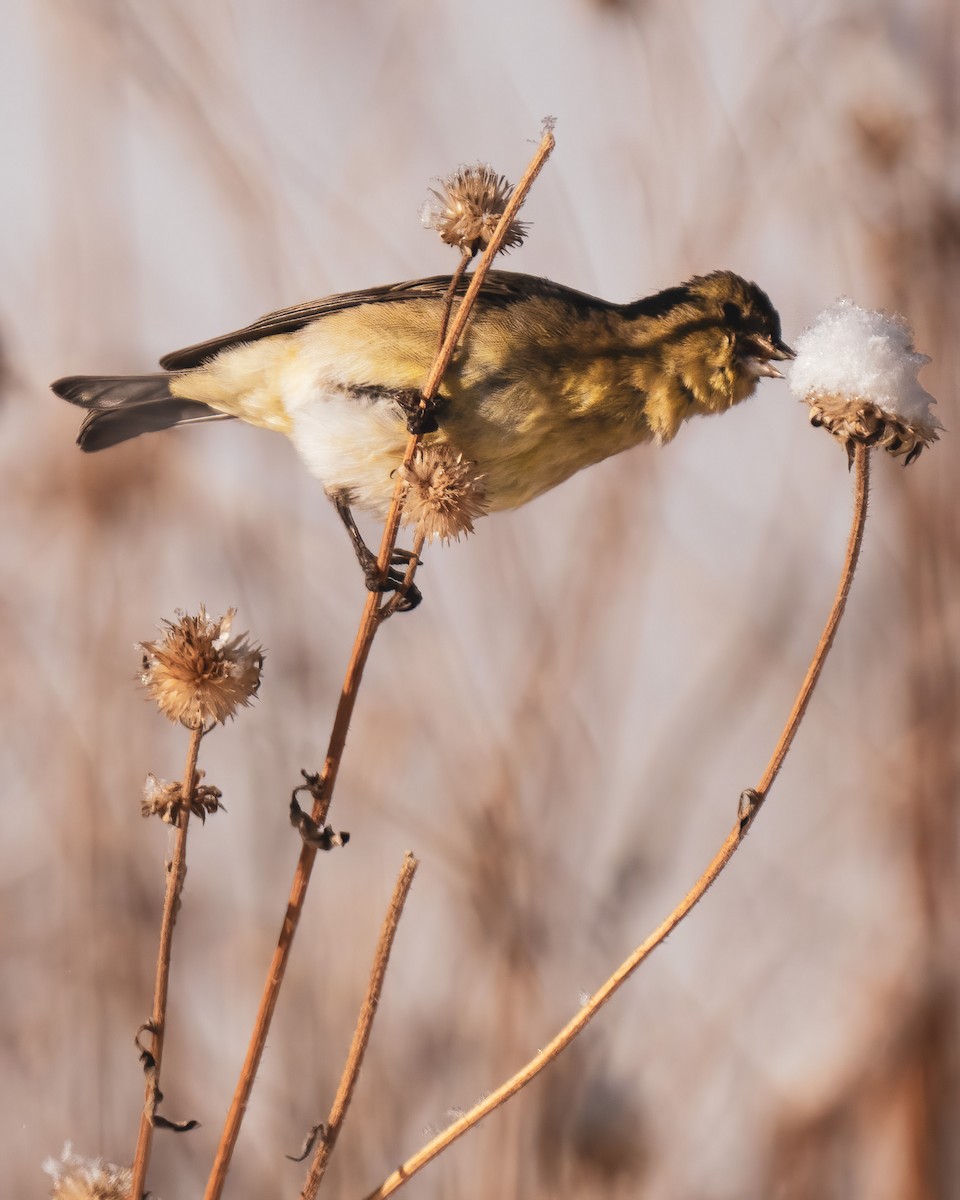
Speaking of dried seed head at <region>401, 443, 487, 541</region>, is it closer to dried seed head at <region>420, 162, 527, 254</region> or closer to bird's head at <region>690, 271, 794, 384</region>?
dried seed head at <region>420, 162, 527, 254</region>

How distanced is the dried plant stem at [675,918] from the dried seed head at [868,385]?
0.15 meters

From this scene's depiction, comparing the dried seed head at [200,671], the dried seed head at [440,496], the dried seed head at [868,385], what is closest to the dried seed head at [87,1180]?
the dried seed head at [200,671]

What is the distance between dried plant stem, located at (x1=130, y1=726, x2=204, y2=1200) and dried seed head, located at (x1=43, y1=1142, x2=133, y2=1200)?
0.15 metres

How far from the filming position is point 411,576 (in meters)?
1.60

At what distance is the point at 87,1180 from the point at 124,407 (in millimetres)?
1862

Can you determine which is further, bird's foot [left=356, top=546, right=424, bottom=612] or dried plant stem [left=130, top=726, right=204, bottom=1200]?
bird's foot [left=356, top=546, right=424, bottom=612]

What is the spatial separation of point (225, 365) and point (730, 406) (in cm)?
110

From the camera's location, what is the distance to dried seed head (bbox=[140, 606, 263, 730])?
1166 millimetres

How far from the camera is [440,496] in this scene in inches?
66.2

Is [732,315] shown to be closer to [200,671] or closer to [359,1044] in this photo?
[200,671]

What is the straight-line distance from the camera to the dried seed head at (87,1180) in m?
1.17

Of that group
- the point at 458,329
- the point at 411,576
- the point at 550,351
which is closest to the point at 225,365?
the point at 550,351

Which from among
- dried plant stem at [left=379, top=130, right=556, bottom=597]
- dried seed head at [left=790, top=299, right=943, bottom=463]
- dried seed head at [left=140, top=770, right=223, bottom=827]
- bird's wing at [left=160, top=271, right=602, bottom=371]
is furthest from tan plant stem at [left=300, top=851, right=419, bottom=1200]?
bird's wing at [left=160, top=271, right=602, bottom=371]

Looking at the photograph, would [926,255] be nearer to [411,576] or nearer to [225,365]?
[225,365]
